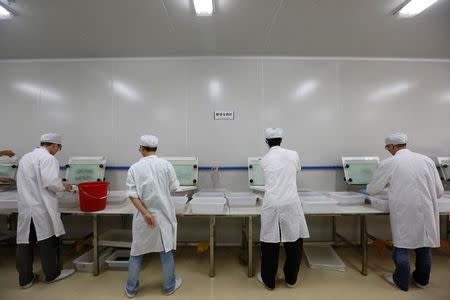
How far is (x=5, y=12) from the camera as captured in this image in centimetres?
199

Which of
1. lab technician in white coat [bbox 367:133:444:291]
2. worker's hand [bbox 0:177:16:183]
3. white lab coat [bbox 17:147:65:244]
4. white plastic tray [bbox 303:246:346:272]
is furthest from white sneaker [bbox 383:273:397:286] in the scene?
worker's hand [bbox 0:177:16:183]

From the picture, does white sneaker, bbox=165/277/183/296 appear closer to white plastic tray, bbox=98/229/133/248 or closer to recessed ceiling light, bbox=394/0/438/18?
white plastic tray, bbox=98/229/133/248

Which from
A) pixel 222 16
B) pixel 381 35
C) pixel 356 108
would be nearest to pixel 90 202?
pixel 222 16

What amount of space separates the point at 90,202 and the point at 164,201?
2.65 ft

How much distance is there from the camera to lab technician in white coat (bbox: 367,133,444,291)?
183 cm

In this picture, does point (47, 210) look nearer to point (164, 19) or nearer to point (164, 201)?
point (164, 201)

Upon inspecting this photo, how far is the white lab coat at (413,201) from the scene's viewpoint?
1830 mm

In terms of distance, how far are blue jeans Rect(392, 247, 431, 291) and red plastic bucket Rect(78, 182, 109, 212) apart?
273cm

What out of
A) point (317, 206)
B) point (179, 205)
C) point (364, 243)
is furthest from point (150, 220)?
point (364, 243)

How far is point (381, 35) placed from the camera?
2.40 metres

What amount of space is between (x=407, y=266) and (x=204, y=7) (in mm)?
2847

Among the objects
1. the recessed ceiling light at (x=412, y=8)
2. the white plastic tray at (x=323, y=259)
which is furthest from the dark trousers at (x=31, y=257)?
the recessed ceiling light at (x=412, y=8)

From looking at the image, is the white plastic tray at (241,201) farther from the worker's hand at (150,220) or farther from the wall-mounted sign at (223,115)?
the wall-mounted sign at (223,115)

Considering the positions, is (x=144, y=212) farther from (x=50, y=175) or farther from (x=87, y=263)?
(x=87, y=263)
